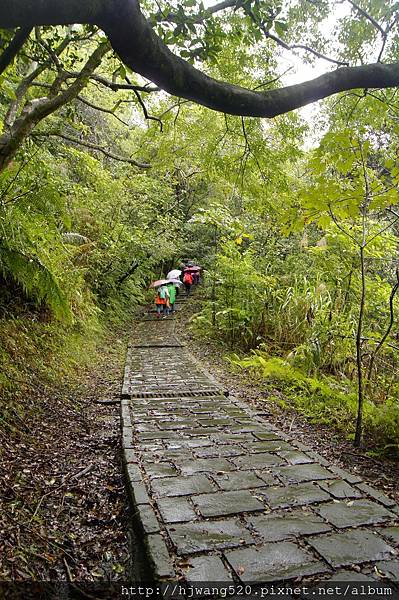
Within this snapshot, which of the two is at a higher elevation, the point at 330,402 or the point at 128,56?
the point at 128,56

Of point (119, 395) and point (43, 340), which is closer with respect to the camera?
point (119, 395)

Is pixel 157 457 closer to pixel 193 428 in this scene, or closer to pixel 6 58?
pixel 193 428

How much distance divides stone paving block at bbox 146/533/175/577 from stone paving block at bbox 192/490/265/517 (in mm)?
410

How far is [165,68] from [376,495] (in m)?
3.13

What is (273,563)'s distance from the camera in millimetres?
2285

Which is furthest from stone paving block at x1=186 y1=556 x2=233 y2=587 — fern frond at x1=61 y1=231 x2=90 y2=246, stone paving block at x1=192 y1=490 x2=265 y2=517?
fern frond at x1=61 y1=231 x2=90 y2=246

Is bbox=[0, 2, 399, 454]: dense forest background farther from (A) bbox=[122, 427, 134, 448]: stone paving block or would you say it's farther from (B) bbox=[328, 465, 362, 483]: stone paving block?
(A) bbox=[122, 427, 134, 448]: stone paving block

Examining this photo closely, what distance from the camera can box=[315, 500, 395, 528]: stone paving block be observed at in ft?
8.98

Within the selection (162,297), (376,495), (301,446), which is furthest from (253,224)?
(376,495)

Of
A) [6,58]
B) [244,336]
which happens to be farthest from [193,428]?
[244,336]

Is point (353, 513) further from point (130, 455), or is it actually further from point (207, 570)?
point (130, 455)

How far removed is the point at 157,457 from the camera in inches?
147

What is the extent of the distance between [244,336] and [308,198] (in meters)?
5.88

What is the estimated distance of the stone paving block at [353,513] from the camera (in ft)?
8.98
